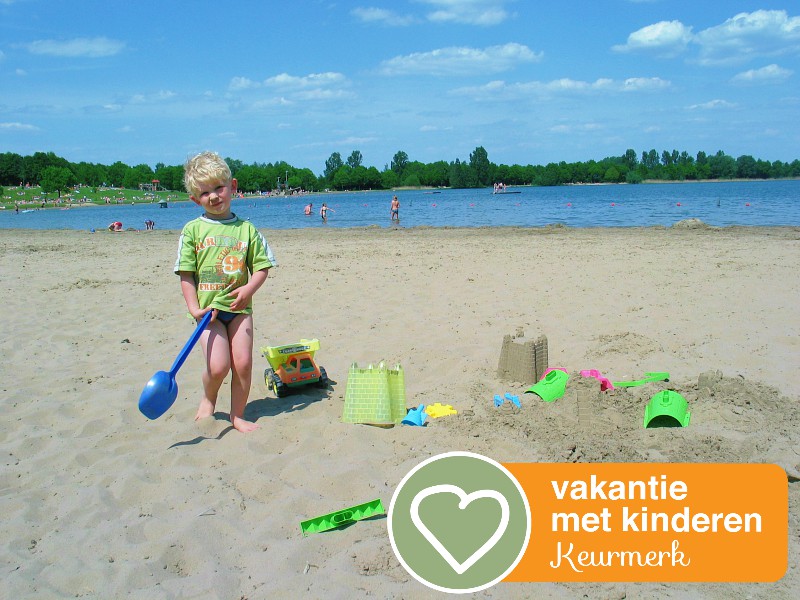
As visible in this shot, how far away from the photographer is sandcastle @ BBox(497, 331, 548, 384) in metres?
4.51

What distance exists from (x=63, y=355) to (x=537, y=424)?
4188mm

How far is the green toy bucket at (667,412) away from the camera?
11.9ft

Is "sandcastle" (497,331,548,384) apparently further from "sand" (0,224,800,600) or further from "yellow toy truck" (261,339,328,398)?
"yellow toy truck" (261,339,328,398)

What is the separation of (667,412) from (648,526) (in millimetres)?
1246

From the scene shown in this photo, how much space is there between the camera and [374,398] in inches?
153

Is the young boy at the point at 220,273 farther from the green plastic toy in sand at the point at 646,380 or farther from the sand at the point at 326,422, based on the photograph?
the green plastic toy in sand at the point at 646,380

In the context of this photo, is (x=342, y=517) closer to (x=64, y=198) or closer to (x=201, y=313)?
(x=201, y=313)

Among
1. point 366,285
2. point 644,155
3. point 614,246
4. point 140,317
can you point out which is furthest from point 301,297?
point 644,155

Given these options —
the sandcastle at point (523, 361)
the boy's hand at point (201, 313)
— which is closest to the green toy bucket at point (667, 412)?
the sandcastle at point (523, 361)

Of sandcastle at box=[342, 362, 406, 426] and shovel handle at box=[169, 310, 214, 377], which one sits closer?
shovel handle at box=[169, 310, 214, 377]

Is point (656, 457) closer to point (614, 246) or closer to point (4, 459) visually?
point (4, 459)

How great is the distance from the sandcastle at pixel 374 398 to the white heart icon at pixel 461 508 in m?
1.02

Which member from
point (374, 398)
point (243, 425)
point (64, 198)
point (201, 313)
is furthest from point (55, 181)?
point (374, 398)

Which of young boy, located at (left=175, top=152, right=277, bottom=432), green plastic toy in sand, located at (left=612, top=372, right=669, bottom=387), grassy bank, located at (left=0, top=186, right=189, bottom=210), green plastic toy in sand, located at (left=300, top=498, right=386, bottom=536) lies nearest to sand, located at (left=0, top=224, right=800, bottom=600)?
green plastic toy in sand, located at (left=300, top=498, right=386, bottom=536)
